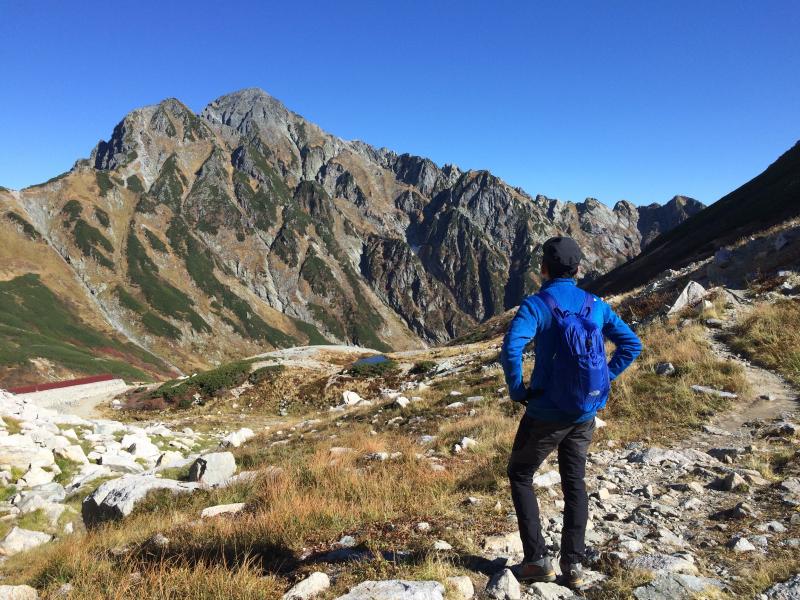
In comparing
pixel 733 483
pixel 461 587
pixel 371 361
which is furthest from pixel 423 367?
pixel 461 587

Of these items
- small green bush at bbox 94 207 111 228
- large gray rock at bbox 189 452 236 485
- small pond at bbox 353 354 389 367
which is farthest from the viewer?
small green bush at bbox 94 207 111 228

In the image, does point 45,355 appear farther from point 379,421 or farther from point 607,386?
point 607,386

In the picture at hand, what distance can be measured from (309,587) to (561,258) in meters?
3.82

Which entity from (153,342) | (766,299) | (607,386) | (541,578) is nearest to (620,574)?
(541,578)

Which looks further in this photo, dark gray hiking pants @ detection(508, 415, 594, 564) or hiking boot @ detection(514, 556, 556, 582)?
dark gray hiking pants @ detection(508, 415, 594, 564)

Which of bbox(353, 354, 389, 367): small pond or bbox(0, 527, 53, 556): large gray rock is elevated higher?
bbox(0, 527, 53, 556): large gray rock

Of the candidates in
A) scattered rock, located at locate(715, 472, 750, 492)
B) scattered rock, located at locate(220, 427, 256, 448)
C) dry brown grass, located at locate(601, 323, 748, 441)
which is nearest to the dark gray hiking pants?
scattered rock, located at locate(715, 472, 750, 492)

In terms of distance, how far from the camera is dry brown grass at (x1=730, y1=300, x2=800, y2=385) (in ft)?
36.6

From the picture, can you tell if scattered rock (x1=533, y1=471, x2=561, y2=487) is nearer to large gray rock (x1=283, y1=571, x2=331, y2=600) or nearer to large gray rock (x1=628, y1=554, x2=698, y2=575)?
large gray rock (x1=628, y1=554, x2=698, y2=575)

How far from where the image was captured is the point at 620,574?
4.07 meters

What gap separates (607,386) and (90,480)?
42.7 ft

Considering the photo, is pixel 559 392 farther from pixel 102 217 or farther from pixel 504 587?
pixel 102 217

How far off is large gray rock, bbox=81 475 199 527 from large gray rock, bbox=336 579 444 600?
18.5ft

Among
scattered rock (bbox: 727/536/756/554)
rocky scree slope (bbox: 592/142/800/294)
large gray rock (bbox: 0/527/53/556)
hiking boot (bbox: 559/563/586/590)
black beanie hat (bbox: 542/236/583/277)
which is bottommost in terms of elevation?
scattered rock (bbox: 727/536/756/554)
